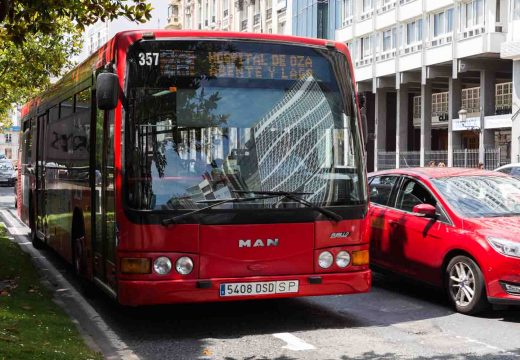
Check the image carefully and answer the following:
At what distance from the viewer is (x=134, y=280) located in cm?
763

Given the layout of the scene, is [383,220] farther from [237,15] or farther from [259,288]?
[237,15]

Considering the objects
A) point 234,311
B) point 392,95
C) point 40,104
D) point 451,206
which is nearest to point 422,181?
point 451,206

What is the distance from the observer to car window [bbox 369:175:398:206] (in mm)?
10914

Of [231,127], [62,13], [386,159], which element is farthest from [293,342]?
[386,159]

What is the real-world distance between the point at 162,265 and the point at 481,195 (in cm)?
403

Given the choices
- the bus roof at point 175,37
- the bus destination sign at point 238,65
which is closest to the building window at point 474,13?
the bus roof at point 175,37

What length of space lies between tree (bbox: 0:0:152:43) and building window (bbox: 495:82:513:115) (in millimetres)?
32373

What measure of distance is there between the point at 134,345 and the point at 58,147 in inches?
199

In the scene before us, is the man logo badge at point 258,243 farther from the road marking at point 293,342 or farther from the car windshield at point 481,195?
the car windshield at point 481,195

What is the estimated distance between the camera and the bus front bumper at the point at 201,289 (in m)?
7.60

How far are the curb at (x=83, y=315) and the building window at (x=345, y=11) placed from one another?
3934 cm

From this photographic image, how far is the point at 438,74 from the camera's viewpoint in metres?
42.3

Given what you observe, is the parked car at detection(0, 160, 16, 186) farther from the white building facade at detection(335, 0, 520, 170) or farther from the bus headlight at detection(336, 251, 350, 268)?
the bus headlight at detection(336, 251, 350, 268)

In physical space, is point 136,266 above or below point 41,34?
below
